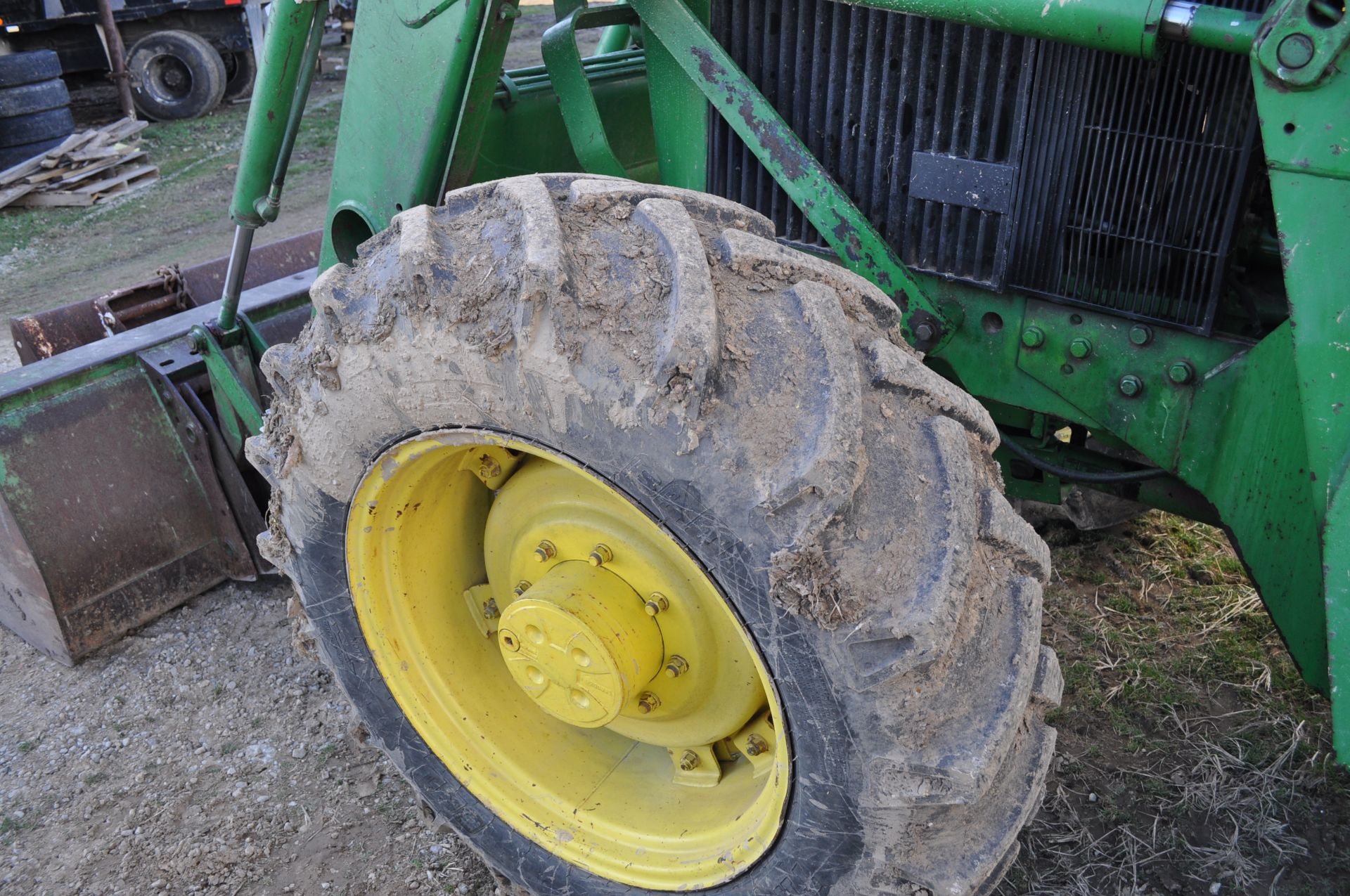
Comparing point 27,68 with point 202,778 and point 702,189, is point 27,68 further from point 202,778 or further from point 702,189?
point 702,189

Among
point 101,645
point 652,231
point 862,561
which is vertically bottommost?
point 101,645

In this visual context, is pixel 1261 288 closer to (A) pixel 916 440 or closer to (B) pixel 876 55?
(B) pixel 876 55

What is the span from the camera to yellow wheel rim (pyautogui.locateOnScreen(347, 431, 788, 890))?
184 cm

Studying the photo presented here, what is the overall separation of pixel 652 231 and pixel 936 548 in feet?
2.11

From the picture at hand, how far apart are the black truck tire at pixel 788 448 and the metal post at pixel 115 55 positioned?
31.3 ft

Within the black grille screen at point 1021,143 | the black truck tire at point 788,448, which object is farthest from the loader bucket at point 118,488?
the black grille screen at point 1021,143

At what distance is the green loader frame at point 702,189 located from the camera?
1437 mm

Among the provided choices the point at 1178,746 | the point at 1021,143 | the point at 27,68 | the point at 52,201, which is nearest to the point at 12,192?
the point at 52,201

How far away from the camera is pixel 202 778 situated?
2.65m

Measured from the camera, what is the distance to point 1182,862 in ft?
7.55

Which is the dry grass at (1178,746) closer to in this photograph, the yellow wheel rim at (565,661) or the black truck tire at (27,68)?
the yellow wheel rim at (565,661)

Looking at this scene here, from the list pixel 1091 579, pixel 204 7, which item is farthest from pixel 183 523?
pixel 204 7

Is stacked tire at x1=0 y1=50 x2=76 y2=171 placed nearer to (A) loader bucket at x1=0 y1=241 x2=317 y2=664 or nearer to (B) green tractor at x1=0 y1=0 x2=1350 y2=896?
(A) loader bucket at x1=0 y1=241 x2=317 y2=664

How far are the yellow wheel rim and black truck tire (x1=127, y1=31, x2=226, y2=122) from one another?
9931mm
